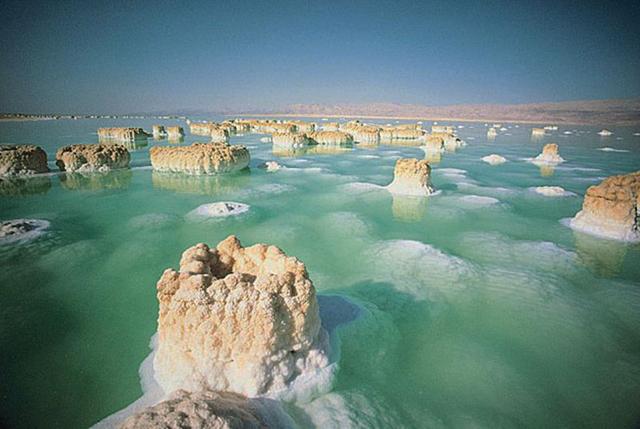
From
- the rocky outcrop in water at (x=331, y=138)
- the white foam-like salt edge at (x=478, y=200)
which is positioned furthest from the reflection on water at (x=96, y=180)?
the rocky outcrop in water at (x=331, y=138)

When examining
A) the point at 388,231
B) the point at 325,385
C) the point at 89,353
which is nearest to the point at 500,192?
the point at 388,231

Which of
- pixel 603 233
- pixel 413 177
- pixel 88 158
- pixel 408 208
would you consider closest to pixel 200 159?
pixel 88 158

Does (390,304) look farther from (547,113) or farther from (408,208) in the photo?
(547,113)

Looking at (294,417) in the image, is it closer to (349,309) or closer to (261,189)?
(349,309)

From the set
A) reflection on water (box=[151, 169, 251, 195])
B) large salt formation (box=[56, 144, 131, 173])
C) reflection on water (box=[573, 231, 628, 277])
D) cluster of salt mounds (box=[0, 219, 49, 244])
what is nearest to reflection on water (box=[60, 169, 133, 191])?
large salt formation (box=[56, 144, 131, 173])

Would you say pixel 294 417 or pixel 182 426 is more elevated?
pixel 182 426

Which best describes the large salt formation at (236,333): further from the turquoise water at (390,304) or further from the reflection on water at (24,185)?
the reflection on water at (24,185)
